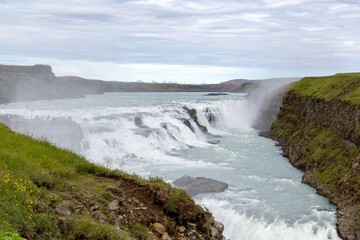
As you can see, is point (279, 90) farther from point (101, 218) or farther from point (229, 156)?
point (101, 218)

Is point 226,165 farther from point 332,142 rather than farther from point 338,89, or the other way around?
point 338,89

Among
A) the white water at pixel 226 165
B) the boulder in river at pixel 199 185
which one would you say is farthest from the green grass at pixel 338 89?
the boulder in river at pixel 199 185

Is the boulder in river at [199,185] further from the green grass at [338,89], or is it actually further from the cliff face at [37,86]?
the cliff face at [37,86]

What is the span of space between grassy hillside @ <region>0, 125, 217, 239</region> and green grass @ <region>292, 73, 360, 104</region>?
18.7 m

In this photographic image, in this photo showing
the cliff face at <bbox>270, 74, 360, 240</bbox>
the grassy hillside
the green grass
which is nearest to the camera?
the grassy hillside

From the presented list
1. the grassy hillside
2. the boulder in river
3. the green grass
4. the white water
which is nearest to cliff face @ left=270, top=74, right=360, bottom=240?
the green grass

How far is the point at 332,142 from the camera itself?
24375 millimetres

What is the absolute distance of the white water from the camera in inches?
640

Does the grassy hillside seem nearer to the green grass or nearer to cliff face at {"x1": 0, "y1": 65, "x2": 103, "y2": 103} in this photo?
the green grass

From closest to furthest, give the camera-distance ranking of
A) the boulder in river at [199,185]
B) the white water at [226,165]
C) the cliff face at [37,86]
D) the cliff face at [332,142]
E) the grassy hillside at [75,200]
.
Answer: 1. the grassy hillside at [75,200]
2. the white water at [226,165]
3. the cliff face at [332,142]
4. the boulder in river at [199,185]
5. the cliff face at [37,86]

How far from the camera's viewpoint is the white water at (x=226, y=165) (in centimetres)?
1625

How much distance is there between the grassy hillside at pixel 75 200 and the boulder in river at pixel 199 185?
1059cm

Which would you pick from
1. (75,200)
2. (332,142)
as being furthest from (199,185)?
(75,200)

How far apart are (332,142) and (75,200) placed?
20.9 metres
